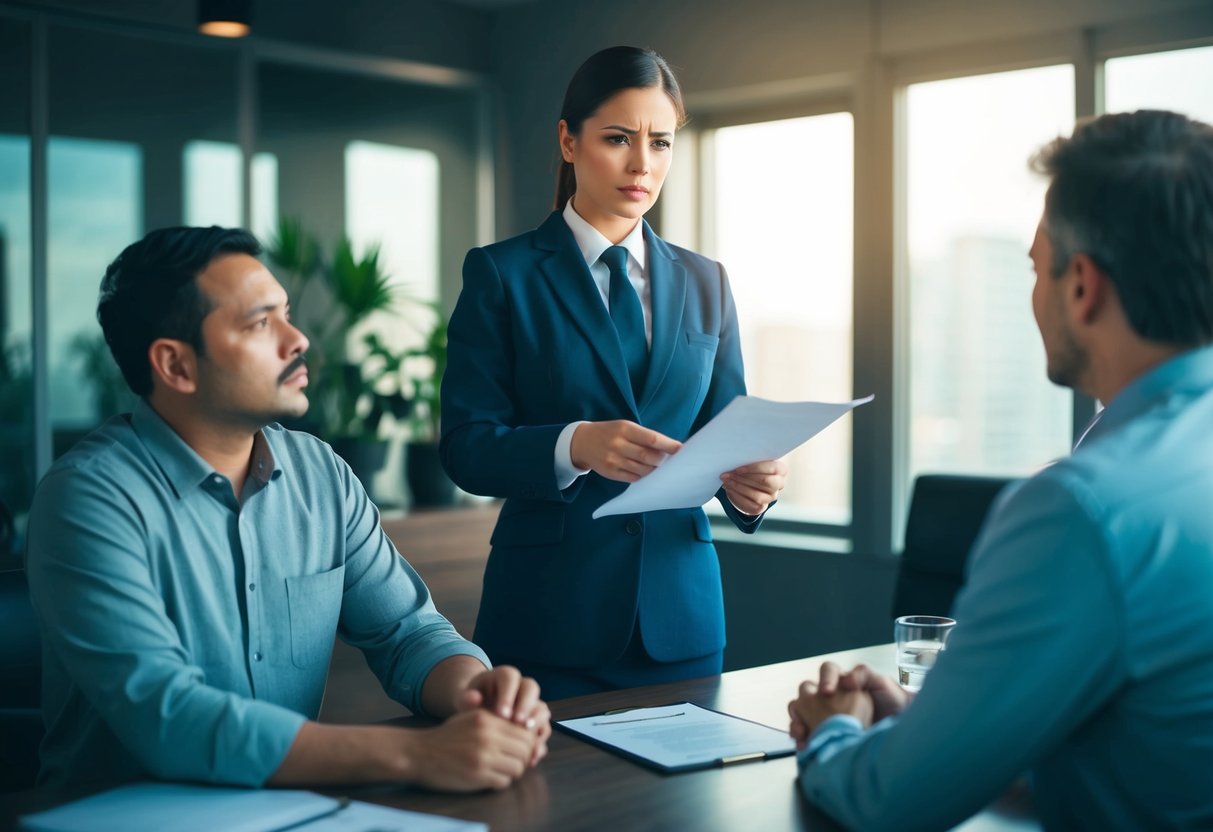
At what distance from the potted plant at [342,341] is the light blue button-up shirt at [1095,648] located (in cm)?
357

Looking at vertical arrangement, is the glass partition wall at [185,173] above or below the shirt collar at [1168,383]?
above

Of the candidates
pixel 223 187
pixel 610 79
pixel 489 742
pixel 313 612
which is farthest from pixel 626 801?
pixel 223 187

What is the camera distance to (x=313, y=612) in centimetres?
161

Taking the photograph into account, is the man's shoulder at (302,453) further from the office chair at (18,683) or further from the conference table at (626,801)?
the conference table at (626,801)

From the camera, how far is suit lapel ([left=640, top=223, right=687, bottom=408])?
1.93m

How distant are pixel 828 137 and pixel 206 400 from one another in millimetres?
3133

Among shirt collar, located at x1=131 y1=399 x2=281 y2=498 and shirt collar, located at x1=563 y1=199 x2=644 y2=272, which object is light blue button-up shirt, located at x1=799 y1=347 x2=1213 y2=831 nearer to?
shirt collar, located at x1=131 y1=399 x2=281 y2=498

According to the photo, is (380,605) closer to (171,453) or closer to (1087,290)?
(171,453)

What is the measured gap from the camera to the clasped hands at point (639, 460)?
1.64 meters

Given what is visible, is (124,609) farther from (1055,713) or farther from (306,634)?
(1055,713)

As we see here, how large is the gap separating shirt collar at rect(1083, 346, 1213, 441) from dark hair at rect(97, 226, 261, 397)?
3.69 ft

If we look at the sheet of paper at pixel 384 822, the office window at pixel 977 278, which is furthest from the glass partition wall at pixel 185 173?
the sheet of paper at pixel 384 822

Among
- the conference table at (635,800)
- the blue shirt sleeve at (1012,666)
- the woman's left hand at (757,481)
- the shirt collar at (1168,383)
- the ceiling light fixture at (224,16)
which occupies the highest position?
the ceiling light fixture at (224,16)

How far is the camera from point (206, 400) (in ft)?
5.15
